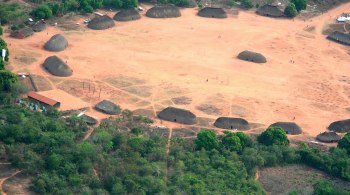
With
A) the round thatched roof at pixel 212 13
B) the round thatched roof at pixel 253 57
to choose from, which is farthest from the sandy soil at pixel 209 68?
the round thatched roof at pixel 212 13

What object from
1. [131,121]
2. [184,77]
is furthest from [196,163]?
[184,77]

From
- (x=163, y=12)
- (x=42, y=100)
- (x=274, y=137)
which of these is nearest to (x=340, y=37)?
(x=163, y=12)

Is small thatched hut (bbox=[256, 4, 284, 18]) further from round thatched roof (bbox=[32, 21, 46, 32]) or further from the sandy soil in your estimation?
round thatched roof (bbox=[32, 21, 46, 32])

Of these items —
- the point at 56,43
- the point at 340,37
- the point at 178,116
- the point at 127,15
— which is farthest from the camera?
the point at 127,15

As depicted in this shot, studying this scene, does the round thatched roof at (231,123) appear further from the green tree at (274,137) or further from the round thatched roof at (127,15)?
the round thatched roof at (127,15)

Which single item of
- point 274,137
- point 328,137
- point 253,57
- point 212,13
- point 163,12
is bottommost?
point 328,137

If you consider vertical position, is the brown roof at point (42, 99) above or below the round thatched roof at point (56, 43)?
below

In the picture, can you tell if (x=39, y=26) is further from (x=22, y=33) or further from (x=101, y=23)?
(x=101, y=23)

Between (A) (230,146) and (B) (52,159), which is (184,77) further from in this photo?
(B) (52,159)
